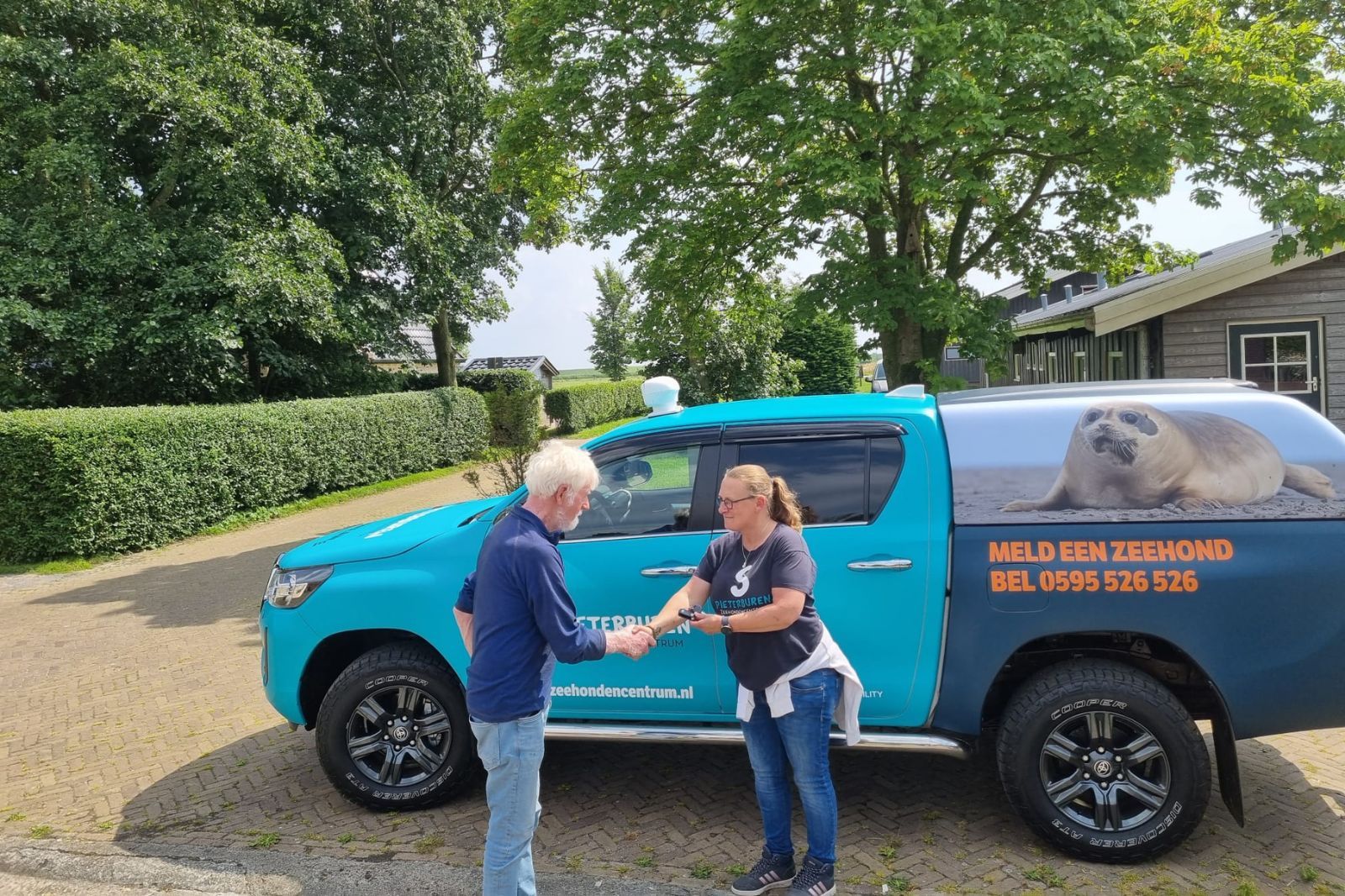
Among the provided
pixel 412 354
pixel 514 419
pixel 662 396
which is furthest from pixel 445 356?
pixel 662 396

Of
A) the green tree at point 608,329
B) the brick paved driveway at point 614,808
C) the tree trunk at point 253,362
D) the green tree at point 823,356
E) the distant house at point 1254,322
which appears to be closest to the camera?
the brick paved driveway at point 614,808

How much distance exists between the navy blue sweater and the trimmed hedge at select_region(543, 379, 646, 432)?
2788 cm

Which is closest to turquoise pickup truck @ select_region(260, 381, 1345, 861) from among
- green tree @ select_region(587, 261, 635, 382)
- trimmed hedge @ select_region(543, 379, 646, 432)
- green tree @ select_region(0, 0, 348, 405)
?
green tree @ select_region(0, 0, 348, 405)

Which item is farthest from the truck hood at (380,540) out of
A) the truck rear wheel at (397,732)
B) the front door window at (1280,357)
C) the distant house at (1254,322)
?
the front door window at (1280,357)

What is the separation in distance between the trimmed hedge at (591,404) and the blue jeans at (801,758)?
27.5 meters

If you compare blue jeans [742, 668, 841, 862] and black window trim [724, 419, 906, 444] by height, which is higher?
black window trim [724, 419, 906, 444]

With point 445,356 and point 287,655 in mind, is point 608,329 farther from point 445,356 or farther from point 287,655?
point 287,655

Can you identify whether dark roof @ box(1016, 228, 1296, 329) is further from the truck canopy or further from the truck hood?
the truck hood

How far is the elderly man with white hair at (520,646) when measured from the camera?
3.05m

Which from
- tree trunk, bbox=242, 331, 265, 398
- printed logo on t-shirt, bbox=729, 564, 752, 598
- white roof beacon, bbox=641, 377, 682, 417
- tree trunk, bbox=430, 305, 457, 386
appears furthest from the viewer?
tree trunk, bbox=430, 305, 457, 386

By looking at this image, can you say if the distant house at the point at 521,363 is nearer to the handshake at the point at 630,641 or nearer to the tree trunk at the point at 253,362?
the tree trunk at the point at 253,362

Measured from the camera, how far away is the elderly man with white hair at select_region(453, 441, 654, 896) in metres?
3.05

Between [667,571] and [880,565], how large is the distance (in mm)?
955

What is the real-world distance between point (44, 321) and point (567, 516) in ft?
49.5
